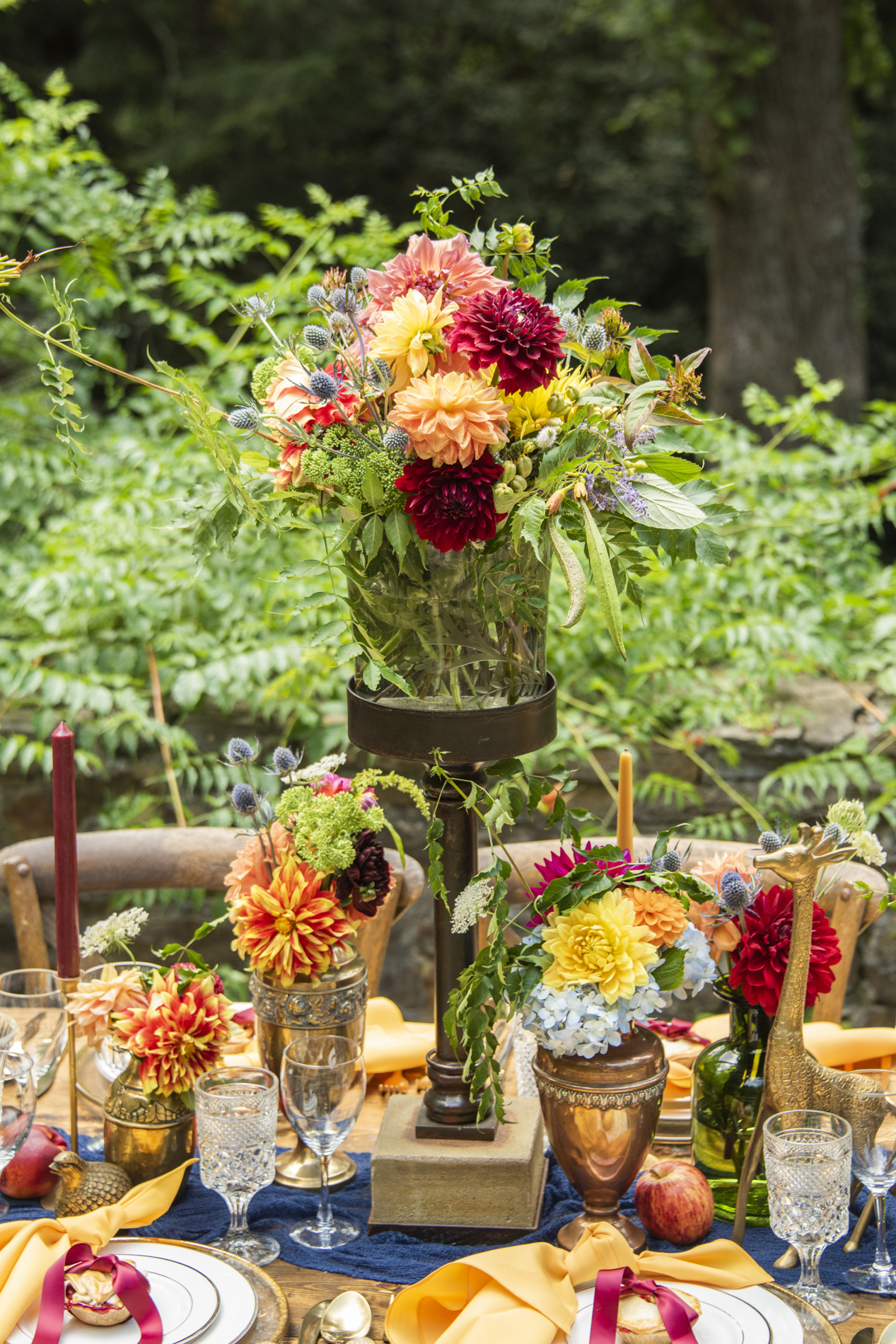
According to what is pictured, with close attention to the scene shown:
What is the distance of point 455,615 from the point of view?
1.08m

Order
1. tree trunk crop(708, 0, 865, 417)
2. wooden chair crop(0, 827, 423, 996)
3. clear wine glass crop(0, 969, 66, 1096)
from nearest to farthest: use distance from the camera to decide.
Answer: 1. clear wine glass crop(0, 969, 66, 1096)
2. wooden chair crop(0, 827, 423, 996)
3. tree trunk crop(708, 0, 865, 417)

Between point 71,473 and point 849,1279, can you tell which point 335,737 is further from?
point 849,1279

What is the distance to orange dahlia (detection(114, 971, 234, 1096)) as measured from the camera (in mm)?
1175

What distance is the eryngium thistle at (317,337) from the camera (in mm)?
1050

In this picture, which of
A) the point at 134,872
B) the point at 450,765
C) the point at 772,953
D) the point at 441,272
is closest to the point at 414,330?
the point at 441,272

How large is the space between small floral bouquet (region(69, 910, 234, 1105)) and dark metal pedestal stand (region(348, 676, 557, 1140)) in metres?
0.22

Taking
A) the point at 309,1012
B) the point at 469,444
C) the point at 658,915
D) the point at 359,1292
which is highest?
the point at 469,444

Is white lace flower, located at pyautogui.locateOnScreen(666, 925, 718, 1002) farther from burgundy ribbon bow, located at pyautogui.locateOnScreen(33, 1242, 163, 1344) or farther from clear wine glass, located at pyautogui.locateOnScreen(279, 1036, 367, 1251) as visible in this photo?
burgundy ribbon bow, located at pyautogui.locateOnScreen(33, 1242, 163, 1344)

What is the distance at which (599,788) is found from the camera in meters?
2.69

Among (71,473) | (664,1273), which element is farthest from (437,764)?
(71,473)

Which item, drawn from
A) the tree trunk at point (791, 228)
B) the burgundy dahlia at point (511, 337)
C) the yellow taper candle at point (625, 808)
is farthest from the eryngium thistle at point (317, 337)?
the tree trunk at point (791, 228)

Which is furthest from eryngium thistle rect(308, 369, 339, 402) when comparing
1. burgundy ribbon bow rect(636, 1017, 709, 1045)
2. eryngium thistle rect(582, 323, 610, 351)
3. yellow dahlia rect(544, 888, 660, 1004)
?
burgundy ribbon bow rect(636, 1017, 709, 1045)

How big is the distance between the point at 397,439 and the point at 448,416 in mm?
63

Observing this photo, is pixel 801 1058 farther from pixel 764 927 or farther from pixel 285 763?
pixel 285 763
